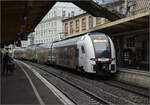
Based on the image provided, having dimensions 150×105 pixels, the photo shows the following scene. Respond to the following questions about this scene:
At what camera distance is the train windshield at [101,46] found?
1598 centimetres

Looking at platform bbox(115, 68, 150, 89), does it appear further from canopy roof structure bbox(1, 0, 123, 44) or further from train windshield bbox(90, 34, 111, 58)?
canopy roof structure bbox(1, 0, 123, 44)

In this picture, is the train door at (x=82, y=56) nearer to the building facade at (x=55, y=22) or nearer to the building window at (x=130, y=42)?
the building window at (x=130, y=42)

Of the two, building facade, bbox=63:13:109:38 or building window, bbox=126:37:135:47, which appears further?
building facade, bbox=63:13:109:38

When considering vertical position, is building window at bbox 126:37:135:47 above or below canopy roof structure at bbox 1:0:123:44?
below

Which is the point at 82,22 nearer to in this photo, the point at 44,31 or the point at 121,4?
the point at 121,4

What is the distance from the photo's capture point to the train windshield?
52.4 feet

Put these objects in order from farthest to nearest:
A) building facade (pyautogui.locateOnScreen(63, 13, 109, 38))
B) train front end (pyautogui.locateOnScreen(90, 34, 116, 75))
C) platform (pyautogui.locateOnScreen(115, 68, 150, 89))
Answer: building facade (pyautogui.locateOnScreen(63, 13, 109, 38)) < train front end (pyautogui.locateOnScreen(90, 34, 116, 75)) < platform (pyautogui.locateOnScreen(115, 68, 150, 89))

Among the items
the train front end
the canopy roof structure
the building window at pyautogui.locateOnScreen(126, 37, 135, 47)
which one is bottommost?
the train front end

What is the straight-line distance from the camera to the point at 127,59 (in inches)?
912

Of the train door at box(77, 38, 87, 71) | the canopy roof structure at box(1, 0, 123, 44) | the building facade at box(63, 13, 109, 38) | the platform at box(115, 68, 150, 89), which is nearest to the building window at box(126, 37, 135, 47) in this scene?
the canopy roof structure at box(1, 0, 123, 44)

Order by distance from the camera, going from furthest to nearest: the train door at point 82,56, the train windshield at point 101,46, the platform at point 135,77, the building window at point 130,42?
the building window at point 130,42
the train door at point 82,56
the train windshield at point 101,46
the platform at point 135,77

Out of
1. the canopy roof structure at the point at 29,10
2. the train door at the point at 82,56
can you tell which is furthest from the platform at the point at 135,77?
the canopy roof structure at the point at 29,10

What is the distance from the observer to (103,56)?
16.0m

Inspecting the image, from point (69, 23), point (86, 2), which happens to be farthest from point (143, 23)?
point (69, 23)
